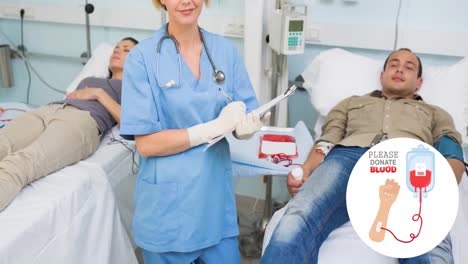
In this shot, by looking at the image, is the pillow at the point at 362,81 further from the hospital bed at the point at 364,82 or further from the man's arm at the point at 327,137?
the man's arm at the point at 327,137

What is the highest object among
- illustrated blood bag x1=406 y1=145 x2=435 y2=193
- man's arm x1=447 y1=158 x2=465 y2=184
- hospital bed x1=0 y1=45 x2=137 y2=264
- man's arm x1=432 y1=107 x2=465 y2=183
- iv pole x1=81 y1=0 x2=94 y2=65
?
iv pole x1=81 y1=0 x2=94 y2=65

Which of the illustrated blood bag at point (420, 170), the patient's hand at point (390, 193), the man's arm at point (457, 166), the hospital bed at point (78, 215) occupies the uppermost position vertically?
the illustrated blood bag at point (420, 170)

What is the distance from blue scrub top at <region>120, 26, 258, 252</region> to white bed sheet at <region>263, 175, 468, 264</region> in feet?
0.96

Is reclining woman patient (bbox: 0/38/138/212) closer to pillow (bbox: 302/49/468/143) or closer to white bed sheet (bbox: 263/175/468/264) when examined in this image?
white bed sheet (bbox: 263/175/468/264)

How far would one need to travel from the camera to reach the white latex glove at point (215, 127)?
4.13 feet

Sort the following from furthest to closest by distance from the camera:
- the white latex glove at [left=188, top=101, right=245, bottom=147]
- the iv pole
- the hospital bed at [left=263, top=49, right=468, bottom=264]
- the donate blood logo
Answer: the iv pole, the hospital bed at [left=263, top=49, right=468, bottom=264], the white latex glove at [left=188, top=101, right=245, bottom=147], the donate blood logo

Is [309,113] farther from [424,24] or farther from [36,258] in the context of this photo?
[36,258]

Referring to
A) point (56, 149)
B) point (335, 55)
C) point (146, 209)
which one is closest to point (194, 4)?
point (146, 209)

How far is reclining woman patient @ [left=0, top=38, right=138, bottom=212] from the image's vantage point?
5.16 feet

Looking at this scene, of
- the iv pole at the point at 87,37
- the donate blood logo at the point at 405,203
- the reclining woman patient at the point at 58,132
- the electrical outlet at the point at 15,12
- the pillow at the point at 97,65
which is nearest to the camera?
the donate blood logo at the point at 405,203

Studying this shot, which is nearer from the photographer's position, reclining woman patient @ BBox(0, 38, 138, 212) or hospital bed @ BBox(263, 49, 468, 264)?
reclining woman patient @ BBox(0, 38, 138, 212)

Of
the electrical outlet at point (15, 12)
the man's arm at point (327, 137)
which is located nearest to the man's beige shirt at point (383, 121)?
the man's arm at point (327, 137)

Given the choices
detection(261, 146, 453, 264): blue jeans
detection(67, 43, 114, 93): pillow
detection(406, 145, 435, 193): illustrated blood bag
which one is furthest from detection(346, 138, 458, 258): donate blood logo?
detection(67, 43, 114, 93): pillow

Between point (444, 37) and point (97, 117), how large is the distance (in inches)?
67.4
